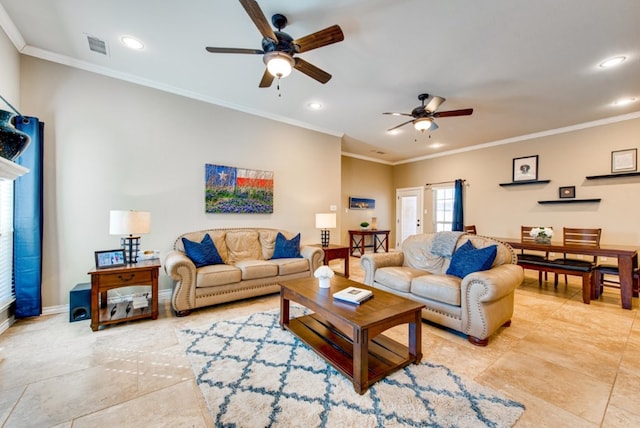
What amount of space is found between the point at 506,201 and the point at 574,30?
13.3ft

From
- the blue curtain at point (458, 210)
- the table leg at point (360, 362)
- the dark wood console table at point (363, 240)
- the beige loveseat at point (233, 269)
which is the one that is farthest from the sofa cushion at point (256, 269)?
the blue curtain at point (458, 210)

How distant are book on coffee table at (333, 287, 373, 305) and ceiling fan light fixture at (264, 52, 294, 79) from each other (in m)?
2.00

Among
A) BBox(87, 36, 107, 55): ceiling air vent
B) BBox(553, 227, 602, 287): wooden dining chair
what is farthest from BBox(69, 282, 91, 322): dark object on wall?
BBox(553, 227, 602, 287): wooden dining chair

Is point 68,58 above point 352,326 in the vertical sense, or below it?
above

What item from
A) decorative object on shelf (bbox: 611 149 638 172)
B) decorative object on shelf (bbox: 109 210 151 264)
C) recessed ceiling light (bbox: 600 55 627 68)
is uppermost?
recessed ceiling light (bbox: 600 55 627 68)

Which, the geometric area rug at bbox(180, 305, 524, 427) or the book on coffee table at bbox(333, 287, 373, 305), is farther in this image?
the book on coffee table at bbox(333, 287, 373, 305)

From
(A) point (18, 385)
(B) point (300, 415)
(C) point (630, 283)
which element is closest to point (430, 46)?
(B) point (300, 415)

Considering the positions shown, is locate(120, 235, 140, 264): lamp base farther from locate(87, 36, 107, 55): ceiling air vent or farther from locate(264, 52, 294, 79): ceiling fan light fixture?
locate(264, 52, 294, 79): ceiling fan light fixture

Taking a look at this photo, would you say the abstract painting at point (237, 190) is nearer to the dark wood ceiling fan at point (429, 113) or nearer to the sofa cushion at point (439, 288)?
the dark wood ceiling fan at point (429, 113)

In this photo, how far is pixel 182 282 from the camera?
2.89 meters

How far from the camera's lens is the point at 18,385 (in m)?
1.72

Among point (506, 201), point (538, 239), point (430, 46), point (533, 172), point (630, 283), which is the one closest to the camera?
point (430, 46)

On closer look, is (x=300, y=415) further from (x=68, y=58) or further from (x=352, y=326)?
(x=68, y=58)

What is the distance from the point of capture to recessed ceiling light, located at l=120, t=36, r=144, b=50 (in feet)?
8.51
